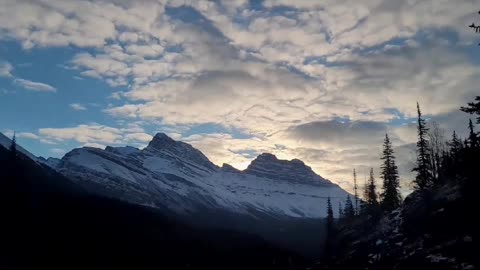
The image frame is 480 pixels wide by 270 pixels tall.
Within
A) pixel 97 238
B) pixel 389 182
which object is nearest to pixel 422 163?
pixel 389 182

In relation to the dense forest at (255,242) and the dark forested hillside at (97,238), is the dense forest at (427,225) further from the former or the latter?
the dark forested hillside at (97,238)

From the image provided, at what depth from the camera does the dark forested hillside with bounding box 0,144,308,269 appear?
123 meters

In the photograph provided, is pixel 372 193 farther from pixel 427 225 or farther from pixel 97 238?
pixel 97 238

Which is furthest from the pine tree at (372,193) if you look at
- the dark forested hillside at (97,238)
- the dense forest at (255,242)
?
the dark forested hillside at (97,238)

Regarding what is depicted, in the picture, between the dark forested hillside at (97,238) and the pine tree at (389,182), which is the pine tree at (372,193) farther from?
the dark forested hillside at (97,238)

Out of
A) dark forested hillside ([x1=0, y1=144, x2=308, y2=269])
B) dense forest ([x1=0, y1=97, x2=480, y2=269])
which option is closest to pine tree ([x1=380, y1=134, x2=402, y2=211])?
dense forest ([x1=0, y1=97, x2=480, y2=269])

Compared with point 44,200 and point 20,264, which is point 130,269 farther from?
point 44,200

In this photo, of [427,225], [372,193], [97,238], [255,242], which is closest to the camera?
[427,225]

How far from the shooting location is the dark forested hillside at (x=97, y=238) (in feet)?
402

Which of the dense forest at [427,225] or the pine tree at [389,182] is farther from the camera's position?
the pine tree at [389,182]

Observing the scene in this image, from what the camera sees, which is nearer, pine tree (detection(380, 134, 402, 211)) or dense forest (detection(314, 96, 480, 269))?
dense forest (detection(314, 96, 480, 269))

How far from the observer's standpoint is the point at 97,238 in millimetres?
141375

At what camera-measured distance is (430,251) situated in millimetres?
62875

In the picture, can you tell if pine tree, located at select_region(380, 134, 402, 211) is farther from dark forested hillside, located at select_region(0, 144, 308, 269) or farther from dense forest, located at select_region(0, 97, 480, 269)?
dark forested hillside, located at select_region(0, 144, 308, 269)
